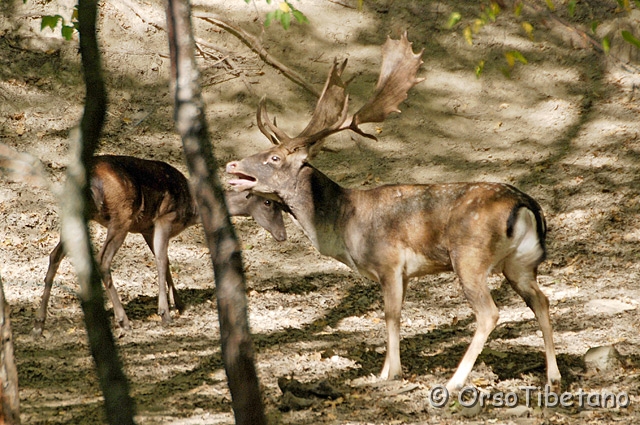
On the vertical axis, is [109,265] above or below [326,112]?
below

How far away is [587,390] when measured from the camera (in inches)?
236

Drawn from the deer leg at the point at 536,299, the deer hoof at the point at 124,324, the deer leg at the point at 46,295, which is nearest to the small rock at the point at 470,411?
the deer leg at the point at 536,299

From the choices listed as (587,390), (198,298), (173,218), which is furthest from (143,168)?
(587,390)

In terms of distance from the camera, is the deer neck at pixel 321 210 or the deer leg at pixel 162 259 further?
the deer leg at pixel 162 259

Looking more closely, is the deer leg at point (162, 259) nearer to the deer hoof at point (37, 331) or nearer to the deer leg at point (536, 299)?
the deer hoof at point (37, 331)

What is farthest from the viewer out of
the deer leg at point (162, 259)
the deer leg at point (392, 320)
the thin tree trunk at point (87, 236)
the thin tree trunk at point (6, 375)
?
the deer leg at point (162, 259)

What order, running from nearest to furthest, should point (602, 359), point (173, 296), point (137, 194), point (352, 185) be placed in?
point (602, 359) → point (137, 194) → point (173, 296) → point (352, 185)

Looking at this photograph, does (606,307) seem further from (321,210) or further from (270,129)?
(270,129)

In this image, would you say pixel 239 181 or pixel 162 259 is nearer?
pixel 239 181

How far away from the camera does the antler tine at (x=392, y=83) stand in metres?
7.12

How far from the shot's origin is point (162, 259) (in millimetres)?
8562

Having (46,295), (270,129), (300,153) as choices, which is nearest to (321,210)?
(300,153)

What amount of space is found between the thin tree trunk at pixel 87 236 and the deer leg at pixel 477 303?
11.6 ft

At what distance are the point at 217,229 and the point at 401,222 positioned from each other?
3.46 m
